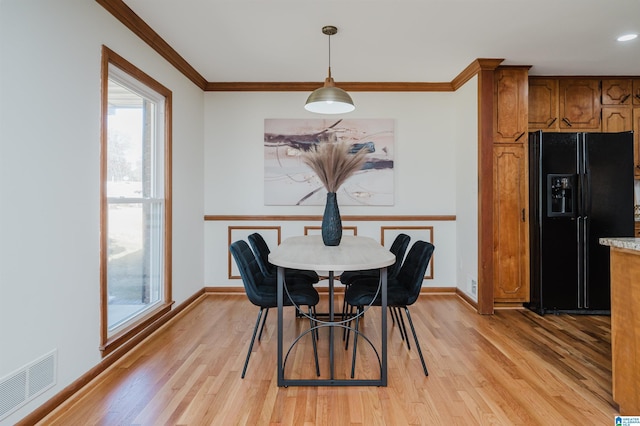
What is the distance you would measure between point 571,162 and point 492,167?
729 mm

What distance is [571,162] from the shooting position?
3629 millimetres

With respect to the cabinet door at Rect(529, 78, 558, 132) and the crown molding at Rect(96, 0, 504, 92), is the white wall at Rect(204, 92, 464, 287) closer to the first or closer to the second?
the crown molding at Rect(96, 0, 504, 92)

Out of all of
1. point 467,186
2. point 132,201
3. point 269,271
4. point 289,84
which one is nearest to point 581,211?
point 467,186

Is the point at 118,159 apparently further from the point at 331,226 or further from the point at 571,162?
the point at 571,162

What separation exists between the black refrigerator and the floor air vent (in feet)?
12.9

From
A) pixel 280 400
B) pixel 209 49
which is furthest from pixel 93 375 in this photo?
pixel 209 49

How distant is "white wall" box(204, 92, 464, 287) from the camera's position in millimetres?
4484

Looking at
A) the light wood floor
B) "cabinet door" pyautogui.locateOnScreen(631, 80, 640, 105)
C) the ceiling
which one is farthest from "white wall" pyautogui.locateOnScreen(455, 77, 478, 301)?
"cabinet door" pyautogui.locateOnScreen(631, 80, 640, 105)

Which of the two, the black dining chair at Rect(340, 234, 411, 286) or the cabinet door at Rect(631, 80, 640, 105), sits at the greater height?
the cabinet door at Rect(631, 80, 640, 105)

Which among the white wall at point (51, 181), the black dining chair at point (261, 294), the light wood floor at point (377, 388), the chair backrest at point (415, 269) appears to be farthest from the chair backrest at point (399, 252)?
the white wall at point (51, 181)

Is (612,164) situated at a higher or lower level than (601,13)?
lower

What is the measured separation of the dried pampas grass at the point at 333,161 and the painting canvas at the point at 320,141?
176cm

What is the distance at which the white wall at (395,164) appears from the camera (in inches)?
177

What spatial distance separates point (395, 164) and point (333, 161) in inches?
79.3
